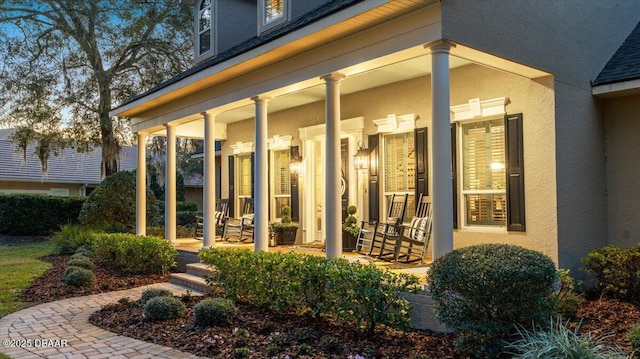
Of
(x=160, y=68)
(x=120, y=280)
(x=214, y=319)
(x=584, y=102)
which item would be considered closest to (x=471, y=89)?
(x=584, y=102)

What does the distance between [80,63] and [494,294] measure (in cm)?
1602

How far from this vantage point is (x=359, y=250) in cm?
823

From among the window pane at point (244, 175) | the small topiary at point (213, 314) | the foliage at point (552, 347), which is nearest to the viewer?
the foliage at point (552, 347)

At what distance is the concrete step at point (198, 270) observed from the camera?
7885 millimetres

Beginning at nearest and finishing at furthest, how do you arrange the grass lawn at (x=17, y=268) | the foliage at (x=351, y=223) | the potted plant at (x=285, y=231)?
the grass lawn at (x=17, y=268), the foliage at (x=351, y=223), the potted plant at (x=285, y=231)

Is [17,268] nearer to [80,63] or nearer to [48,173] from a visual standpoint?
[80,63]

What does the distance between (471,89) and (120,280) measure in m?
6.74

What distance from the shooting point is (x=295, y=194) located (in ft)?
34.0

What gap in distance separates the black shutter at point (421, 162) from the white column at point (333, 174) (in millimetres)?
1878

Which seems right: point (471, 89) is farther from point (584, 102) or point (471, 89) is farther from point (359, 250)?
point (359, 250)

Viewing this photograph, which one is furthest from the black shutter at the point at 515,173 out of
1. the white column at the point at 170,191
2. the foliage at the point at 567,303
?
the white column at the point at 170,191

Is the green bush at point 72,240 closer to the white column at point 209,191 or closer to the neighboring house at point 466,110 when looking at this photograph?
the white column at point 209,191


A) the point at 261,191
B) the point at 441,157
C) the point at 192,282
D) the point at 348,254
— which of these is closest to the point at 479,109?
the point at 441,157

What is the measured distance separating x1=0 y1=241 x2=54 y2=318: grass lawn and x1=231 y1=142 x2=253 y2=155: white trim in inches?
191
